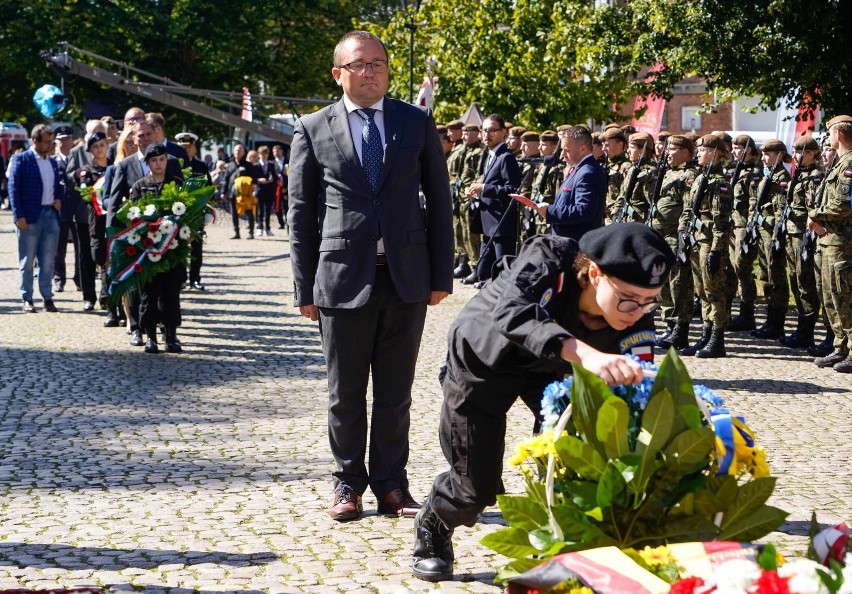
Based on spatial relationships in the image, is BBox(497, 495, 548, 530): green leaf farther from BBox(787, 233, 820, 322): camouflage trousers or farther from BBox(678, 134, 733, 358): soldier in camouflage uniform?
BBox(787, 233, 820, 322): camouflage trousers

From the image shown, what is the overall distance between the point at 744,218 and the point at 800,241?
2.85 ft

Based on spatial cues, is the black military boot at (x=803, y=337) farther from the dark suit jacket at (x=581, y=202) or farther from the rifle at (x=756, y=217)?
the dark suit jacket at (x=581, y=202)

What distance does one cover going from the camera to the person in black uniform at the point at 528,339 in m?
4.01

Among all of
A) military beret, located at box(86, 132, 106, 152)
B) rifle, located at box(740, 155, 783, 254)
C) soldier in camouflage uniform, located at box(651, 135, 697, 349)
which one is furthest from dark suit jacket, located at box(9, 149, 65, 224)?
rifle, located at box(740, 155, 783, 254)

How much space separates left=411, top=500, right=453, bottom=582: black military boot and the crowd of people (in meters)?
7.16

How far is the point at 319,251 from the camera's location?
20.2ft

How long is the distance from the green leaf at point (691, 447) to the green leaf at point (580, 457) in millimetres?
200

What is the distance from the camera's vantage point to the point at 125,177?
12.3 metres

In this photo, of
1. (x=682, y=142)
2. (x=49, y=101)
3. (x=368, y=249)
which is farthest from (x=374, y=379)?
(x=49, y=101)

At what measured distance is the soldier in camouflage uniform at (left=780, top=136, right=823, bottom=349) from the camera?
41.3 feet

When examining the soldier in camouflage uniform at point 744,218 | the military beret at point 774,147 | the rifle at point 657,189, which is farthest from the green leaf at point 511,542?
the military beret at point 774,147

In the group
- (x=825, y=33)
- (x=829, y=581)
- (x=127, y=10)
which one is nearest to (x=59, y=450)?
(x=829, y=581)

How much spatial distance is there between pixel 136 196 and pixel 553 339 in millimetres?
8769

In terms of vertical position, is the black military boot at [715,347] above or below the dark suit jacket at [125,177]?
below
